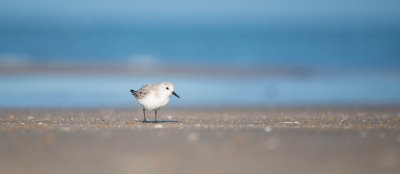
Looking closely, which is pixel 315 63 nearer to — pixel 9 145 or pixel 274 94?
pixel 274 94

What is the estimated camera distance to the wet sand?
20.7 feet

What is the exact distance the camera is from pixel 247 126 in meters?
9.97

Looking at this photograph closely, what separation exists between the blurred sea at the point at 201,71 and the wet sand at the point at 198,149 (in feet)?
20.5

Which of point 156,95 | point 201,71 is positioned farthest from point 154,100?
point 201,71

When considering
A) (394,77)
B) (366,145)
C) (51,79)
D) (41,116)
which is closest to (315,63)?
(394,77)

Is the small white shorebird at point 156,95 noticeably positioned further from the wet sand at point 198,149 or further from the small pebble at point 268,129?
the small pebble at point 268,129

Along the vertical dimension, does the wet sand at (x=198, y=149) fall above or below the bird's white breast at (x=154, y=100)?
→ below

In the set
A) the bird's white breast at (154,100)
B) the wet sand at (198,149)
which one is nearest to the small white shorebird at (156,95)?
the bird's white breast at (154,100)

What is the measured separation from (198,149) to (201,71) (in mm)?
23012

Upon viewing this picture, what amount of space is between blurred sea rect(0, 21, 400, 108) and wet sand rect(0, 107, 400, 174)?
246 inches

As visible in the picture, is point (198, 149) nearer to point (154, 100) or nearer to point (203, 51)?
point (154, 100)

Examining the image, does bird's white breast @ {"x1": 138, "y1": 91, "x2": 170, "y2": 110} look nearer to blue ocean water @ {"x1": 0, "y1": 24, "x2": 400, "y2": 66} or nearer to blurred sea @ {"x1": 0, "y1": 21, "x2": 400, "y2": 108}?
blurred sea @ {"x1": 0, "y1": 21, "x2": 400, "y2": 108}

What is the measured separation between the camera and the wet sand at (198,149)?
20.7ft

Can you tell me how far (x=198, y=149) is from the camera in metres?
7.33
